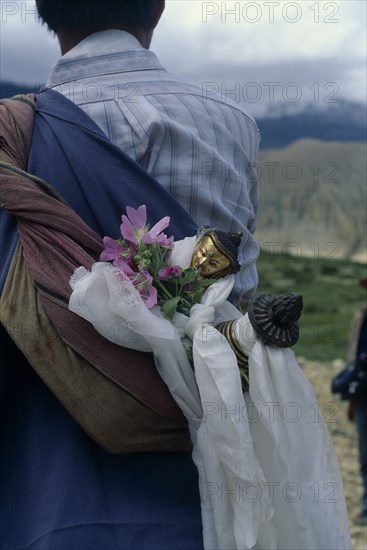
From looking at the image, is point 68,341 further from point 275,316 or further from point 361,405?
point 361,405

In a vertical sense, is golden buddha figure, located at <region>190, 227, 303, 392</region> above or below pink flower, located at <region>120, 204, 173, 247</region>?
below

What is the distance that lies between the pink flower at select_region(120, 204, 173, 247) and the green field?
1259cm

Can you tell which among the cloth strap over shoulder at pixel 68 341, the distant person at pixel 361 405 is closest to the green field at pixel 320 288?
the distant person at pixel 361 405

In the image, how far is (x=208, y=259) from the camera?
2.03 m

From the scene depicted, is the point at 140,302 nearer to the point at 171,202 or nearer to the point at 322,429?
the point at 171,202

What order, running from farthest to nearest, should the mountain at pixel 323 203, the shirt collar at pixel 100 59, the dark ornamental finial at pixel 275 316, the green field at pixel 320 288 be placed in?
the mountain at pixel 323 203 < the green field at pixel 320 288 < the shirt collar at pixel 100 59 < the dark ornamental finial at pixel 275 316

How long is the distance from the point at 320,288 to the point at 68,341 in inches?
694

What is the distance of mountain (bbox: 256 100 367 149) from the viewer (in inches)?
818

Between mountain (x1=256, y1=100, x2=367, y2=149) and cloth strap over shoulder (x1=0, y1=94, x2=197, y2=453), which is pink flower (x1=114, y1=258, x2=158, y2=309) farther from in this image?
mountain (x1=256, y1=100, x2=367, y2=149)

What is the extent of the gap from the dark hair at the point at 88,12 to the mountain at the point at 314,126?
18401mm

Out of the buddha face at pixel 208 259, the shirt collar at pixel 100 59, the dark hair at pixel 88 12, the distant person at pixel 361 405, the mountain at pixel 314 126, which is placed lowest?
the mountain at pixel 314 126

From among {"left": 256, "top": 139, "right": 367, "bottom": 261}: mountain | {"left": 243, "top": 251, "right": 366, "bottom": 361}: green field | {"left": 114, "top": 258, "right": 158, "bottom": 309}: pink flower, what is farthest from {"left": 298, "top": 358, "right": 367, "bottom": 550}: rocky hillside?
{"left": 256, "top": 139, "right": 367, "bottom": 261}: mountain

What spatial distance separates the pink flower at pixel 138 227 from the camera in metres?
1.98

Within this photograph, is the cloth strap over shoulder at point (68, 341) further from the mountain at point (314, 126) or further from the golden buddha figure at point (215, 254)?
the mountain at point (314, 126)
